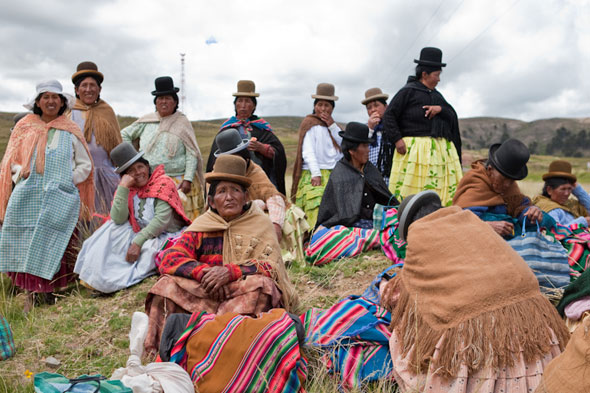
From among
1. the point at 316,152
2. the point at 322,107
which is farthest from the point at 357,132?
the point at 322,107

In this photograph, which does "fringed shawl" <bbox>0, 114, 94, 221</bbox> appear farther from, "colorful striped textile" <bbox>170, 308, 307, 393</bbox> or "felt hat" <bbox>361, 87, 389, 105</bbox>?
"felt hat" <bbox>361, 87, 389, 105</bbox>

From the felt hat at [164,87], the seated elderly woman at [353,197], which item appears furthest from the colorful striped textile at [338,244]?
the felt hat at [164,87]

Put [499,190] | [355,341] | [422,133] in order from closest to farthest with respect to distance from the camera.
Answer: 1. [355,341]
2. [499,190]
3. [422,133]

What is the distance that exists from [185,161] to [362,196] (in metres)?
2.31

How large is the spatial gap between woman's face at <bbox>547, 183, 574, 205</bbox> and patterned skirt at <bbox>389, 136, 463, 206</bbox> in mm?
1250

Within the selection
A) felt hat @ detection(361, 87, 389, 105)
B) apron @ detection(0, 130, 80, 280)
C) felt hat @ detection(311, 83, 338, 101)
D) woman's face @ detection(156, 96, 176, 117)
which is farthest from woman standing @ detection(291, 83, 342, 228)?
apron @ detection(0, 130, 80, 280)

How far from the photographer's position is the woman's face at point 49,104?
5.27 metres

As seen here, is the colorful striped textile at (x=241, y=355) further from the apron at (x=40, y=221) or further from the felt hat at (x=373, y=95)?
the felt hat at (x=373, y=95)

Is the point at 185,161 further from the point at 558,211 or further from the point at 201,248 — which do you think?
the point at 558,211

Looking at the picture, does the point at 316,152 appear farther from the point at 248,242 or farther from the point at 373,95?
the point at 248,242

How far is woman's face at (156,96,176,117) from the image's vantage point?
6.42 meters

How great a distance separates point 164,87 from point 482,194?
13.2 feet

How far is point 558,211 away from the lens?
17.9ft

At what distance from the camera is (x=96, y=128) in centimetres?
618
